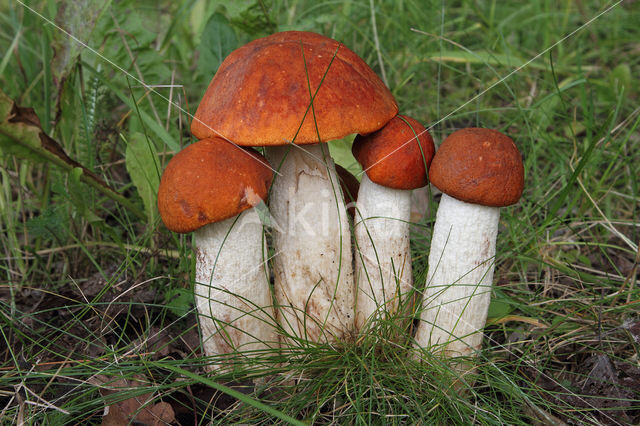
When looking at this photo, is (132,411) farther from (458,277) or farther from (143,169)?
(458,277)

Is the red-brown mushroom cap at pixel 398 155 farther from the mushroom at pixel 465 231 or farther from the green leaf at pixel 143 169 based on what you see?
the green leaf at pixel 143 169

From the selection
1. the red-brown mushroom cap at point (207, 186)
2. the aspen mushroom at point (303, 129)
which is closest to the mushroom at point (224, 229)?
the red-brown mushroom cap at point (207, 186)

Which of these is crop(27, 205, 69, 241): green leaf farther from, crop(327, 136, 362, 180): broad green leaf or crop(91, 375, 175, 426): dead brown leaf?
crop(327, 136, 362, 180): broad green leaf

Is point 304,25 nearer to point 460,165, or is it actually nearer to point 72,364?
point 460,165

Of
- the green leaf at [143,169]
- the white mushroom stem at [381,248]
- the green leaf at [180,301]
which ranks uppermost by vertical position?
the green leaf at [143,169]

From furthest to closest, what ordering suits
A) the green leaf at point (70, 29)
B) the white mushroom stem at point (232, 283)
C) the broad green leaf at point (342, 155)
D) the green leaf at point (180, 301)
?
the broad green leaf at point (342, 155) < the green leaf at point (70, 29) < the green leaf at point (180, 301) < the white mushroom stem at point (232, 283)

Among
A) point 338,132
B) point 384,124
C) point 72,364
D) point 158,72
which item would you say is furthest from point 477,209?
point 158,72

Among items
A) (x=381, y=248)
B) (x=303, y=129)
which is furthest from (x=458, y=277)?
(x=303, y=129)
